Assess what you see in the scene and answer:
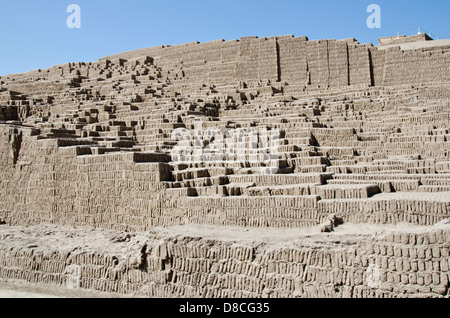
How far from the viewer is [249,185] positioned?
9836 mm

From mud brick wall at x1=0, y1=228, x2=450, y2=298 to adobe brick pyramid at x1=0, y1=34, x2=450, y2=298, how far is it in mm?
20

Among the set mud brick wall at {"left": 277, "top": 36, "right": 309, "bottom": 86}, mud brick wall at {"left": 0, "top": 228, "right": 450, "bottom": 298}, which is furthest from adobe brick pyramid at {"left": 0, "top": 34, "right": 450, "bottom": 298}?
mud brick wall at {"left": 277, "top": 36, "right": 309, "bottom": 86}

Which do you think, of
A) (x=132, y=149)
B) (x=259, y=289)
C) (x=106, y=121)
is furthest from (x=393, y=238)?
(x=106, y=121)

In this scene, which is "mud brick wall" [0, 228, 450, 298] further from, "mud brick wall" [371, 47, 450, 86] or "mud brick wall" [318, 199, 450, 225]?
"mud brick wall" [371, 47, 450, 86]

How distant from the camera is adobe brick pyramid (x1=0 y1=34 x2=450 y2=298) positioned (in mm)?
6504

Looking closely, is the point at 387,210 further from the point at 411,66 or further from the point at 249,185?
the point at 411,66

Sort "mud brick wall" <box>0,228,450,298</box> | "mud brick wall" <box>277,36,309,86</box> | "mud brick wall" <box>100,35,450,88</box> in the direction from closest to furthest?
"mud brick wall" <box>0,228,450,298</box> → "mud brick wall" <box>100,35,450,88</box> → "mud brick wall" <box>277,36,309,86</box>

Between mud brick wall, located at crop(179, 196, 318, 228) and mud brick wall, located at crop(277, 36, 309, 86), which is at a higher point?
mud brick wall, located at crop(277, 36, 309, 86)

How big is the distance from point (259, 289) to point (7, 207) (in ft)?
30.2

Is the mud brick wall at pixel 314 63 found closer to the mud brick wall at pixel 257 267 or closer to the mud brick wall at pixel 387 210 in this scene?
the mud brick wall at pixel 387 210

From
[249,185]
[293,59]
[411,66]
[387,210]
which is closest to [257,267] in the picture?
[387,210]

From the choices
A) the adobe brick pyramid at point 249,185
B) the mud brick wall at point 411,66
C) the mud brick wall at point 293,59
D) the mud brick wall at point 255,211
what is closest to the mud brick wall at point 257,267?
the adobe brick pyramid at point 249,185

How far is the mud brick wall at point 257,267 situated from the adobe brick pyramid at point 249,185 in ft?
0.06
